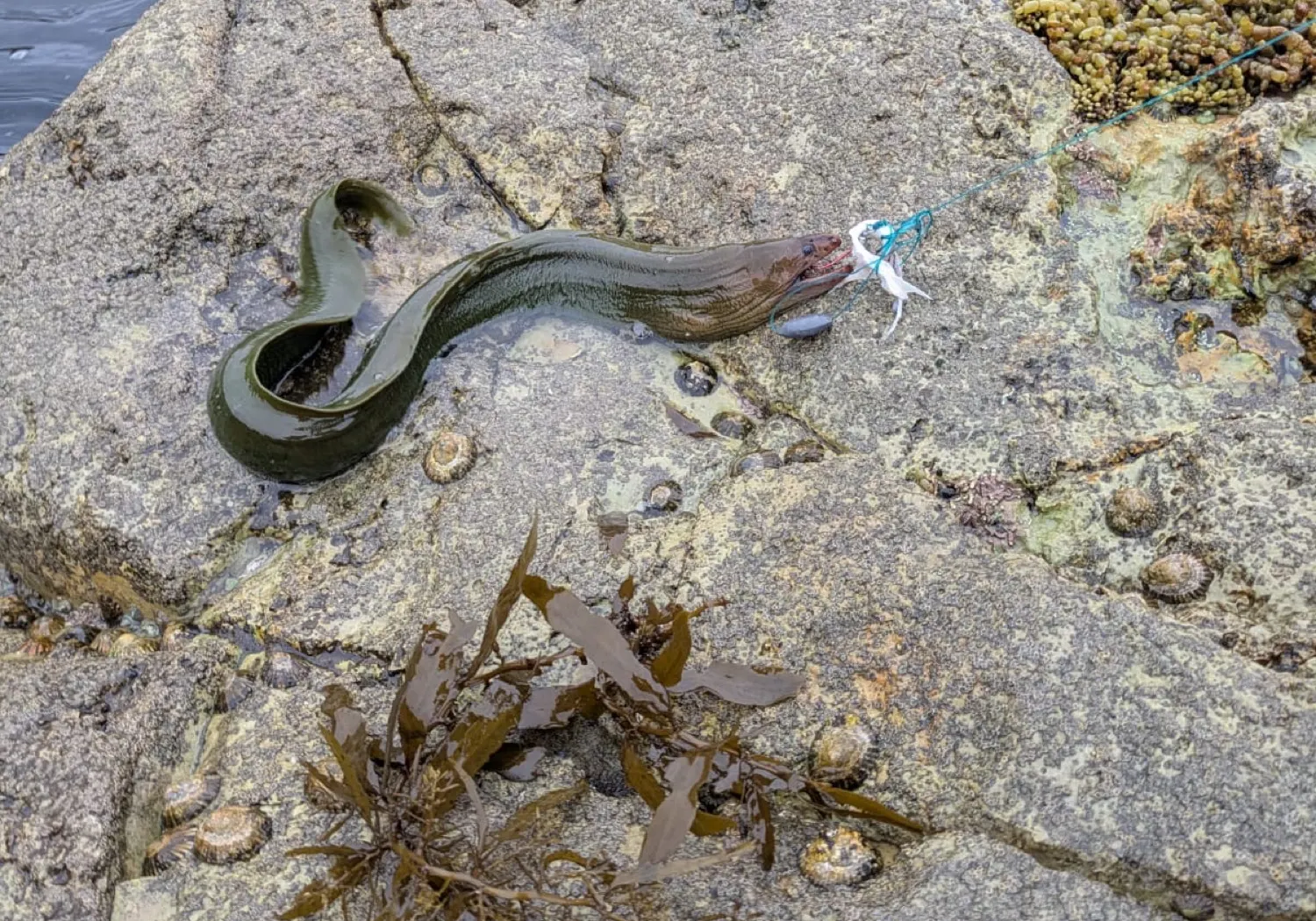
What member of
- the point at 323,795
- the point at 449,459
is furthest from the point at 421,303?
the point at 323,795

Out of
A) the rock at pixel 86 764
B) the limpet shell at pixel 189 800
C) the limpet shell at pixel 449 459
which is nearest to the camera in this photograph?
the rock at pixel 86 764

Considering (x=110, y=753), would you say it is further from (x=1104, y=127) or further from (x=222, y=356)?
(x=1104, y=127)

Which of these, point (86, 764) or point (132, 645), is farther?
point (132, 645)

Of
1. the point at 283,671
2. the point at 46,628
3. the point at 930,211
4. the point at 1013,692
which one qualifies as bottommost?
the point at 46,628

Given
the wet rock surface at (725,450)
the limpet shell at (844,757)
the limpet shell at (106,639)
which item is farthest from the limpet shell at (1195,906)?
the limpet shell at (106,639)

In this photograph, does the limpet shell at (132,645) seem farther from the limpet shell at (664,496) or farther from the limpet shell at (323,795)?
the limpet shell at (664,496)

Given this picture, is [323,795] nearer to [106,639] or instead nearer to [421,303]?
[106,639]
